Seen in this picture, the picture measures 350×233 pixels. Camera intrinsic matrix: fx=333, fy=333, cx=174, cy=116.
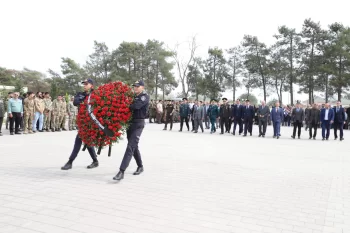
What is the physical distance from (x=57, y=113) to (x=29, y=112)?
1.78 meters

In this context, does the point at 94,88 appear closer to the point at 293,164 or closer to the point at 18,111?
the point at 293,164

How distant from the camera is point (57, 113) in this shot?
1709 centimetres

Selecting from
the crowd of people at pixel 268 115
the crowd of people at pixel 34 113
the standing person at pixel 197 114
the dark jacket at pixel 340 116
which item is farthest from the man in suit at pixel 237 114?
the crowd of people at pixel 34 113

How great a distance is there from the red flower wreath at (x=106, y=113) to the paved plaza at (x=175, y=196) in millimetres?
785

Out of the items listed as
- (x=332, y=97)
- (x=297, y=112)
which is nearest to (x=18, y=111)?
(x=297, y=112)

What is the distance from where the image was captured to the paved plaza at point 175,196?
4023 millimetres

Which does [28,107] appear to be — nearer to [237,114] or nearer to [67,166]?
[67,166]

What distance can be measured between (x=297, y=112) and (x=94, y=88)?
42.8ft

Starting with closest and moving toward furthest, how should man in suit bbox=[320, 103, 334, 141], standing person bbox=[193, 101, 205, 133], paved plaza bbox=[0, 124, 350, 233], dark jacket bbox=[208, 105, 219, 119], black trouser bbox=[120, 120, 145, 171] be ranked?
paved plaza bbox=[0, 124, 350, 233] < black trouser bbox=[120, 120, 145, 171] < man in suit bbox=[320, 103, 334, 141] < standing person bbox=[193, 101, 205, 133] < dark jacket bbox=[208, 105, 219, 119]

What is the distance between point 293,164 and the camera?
8.66 meters

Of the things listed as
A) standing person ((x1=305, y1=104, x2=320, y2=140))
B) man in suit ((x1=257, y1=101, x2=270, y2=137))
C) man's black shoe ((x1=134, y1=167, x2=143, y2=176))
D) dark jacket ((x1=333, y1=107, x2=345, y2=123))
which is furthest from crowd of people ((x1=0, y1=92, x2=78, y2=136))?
dark jacket ((x1=333, y1=107, x2=345, y2=123))

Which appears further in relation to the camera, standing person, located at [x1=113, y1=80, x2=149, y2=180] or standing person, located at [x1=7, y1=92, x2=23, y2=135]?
standing person, located at [x1=7, y1=92, x2=23, y2=135]

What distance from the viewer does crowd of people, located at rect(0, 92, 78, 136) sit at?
1484 cm

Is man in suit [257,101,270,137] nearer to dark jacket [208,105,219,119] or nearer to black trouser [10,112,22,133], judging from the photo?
dark jacket [208,105,219,119]
